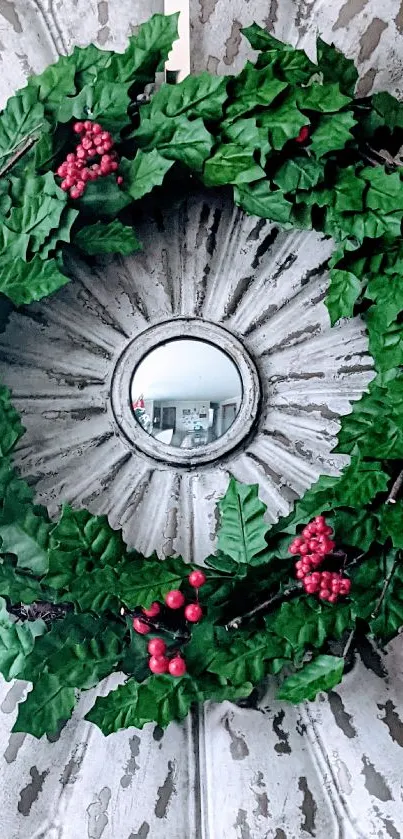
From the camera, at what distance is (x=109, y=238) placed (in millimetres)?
1006

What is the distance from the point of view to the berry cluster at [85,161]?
0.98 meters

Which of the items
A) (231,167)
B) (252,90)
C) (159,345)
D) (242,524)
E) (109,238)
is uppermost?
(252,90)

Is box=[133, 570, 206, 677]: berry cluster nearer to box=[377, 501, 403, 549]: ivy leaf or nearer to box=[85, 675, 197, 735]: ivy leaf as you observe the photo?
box=[85, 675, 197, 735]: ivy leaf

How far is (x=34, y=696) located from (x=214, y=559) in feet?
0.85

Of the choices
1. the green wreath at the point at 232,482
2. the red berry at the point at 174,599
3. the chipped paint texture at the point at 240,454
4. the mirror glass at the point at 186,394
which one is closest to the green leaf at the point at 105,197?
the green wreath at the point at 232,482

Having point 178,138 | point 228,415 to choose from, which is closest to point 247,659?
point 228,415

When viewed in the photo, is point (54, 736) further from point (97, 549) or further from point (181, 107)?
point (181, 107)

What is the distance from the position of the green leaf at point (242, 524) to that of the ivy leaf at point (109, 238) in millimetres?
348

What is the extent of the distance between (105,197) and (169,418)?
309 mm

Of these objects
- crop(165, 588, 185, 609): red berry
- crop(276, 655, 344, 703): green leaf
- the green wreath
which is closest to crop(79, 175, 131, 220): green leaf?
the green wreath

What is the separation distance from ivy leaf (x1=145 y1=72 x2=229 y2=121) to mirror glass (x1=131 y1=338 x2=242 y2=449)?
1.03 feet

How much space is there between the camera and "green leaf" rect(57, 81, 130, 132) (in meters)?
0.98

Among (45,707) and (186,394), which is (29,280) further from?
(45,707)

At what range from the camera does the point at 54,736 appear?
92 cm
